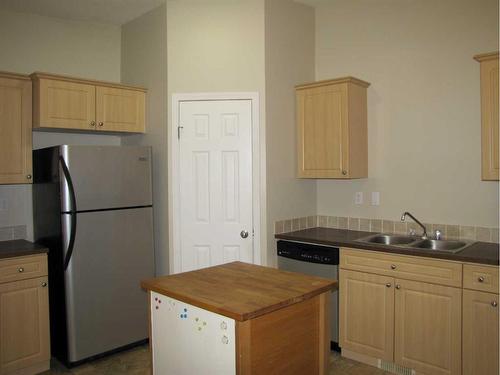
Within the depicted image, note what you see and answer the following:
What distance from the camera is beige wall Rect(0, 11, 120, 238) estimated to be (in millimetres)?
3609

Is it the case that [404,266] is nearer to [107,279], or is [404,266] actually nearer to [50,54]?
[107,279]

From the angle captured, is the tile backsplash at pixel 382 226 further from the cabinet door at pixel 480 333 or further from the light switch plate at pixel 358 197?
the cabinet door at pixel 480 333

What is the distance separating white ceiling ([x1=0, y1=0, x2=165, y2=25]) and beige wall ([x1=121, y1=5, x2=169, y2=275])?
0.37 feet

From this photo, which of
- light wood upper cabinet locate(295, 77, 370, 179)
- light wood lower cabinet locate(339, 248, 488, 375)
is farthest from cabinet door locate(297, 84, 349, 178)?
light wood lower cabinet locate(339, 248, 488, 375)

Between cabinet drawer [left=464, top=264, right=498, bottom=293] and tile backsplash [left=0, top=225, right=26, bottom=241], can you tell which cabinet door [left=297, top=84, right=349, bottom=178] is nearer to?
cabinet drawer [left=464, top=264, right=498, bottom=293]

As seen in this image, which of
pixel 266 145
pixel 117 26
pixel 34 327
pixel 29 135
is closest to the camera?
pixel 34 327

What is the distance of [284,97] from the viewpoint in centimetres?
374

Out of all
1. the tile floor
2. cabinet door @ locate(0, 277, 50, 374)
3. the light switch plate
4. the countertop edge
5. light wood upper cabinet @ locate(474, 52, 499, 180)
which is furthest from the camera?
the light switch plate

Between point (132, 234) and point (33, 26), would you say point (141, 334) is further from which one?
point (33, 26)

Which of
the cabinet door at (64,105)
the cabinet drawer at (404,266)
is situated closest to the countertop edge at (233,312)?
the cabinet drawer at (404,266)

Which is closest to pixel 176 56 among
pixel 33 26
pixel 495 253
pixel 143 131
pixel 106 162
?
pixel 143 131

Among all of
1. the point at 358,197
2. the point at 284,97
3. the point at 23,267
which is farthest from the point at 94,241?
the point at 358,197

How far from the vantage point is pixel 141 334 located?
3598 mm

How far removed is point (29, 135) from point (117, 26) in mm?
1488
